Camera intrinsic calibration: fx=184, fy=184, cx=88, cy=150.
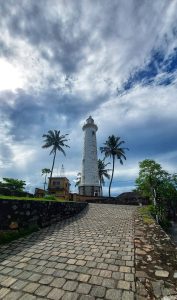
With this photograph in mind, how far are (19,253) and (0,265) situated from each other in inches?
28.7

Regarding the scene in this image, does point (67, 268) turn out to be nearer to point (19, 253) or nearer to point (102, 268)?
point (102, 268)

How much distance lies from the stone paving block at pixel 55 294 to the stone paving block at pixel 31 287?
1.01 ft

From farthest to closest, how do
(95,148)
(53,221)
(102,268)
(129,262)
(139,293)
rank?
(95,148) → (53,221) → (129,262) → (102,268) → (139,293)

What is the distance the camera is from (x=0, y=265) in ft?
13.0

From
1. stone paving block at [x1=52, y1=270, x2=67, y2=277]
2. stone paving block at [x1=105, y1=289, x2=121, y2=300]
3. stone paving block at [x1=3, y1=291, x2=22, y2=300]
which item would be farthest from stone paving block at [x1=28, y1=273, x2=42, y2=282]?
stone paving block at [x1=105, y1=289, x2=121, y2=300]

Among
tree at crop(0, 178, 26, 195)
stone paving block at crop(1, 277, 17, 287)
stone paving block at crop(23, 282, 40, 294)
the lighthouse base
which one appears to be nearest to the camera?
stone paving block at crop(23, 282, 40, 294)

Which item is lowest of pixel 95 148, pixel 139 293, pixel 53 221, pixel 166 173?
pixel 139 293

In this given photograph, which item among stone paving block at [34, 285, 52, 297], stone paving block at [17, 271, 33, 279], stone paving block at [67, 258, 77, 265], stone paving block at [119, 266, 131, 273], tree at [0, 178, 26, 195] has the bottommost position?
stone paving block at [34, 285, 52, 297]

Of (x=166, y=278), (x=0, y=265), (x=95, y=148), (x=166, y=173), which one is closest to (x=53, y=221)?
(x=0, y=265)

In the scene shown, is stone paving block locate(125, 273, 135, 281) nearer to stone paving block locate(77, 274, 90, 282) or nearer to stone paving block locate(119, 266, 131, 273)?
stone paving block locate(119, 266, 131, 273)

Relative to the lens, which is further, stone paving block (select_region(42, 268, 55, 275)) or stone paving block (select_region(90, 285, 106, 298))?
stone paving block (select_region(42, 268, 55, 275))

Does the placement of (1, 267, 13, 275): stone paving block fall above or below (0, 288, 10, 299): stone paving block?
above

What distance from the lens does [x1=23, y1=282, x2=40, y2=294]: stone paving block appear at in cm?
296

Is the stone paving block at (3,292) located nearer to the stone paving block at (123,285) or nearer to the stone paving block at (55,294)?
the stone paving block at (55,294)
